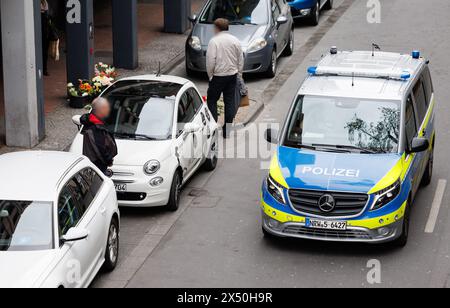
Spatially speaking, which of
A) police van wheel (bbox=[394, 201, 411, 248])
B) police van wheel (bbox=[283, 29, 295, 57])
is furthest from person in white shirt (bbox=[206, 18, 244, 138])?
police van wheel (bbox=[283, 29, 295, 57])

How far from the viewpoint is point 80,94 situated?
66.2 feet

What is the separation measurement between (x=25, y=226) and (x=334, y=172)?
13.7 feet

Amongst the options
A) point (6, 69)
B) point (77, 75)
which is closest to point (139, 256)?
point (6, 69)

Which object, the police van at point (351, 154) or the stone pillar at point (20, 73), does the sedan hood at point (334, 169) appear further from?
the stone pillar at point (20, 73)

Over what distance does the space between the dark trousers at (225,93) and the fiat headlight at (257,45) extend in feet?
11.6

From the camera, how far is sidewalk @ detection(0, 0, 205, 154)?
18812 mm

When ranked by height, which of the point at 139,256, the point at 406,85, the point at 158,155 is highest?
the point at 406,85

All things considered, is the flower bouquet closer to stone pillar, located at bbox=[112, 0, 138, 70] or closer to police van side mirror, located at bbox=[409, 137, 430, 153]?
stone pillar, located at bbox=[112, 0, 138, 70]

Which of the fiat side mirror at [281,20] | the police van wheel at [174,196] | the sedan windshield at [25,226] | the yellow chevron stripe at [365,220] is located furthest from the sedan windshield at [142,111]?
the fiat side mirror at [281,20]

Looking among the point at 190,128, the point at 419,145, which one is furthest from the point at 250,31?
the point at 419,145

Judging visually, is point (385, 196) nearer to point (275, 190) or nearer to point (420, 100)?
point (275, 190)
